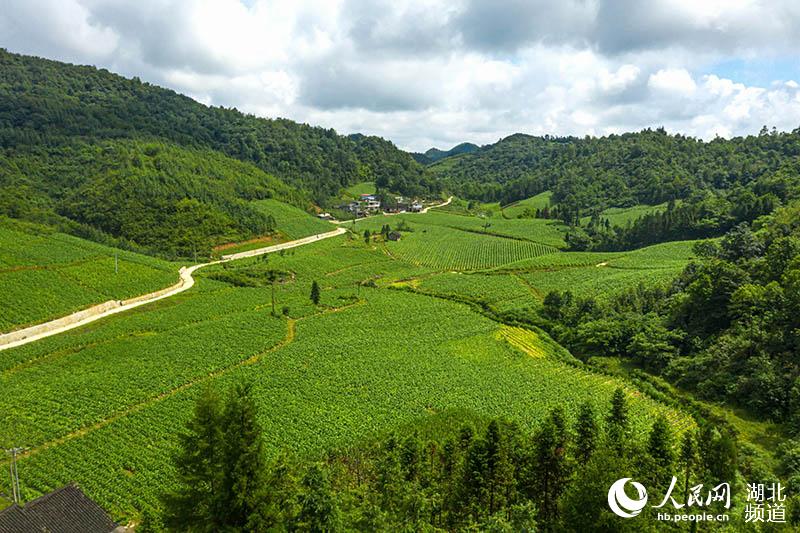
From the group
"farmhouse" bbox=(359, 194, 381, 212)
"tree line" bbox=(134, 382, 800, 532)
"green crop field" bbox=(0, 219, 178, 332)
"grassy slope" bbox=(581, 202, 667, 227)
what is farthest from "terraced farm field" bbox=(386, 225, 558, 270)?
"tree line" bbox=(134, 382, 800, 532)

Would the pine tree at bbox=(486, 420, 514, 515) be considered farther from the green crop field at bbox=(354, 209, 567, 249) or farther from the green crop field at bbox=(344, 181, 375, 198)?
the green crop field at bbox=(344, 181, 375, 198)

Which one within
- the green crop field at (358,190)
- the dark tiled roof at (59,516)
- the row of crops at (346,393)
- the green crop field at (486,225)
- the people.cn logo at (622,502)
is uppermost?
the green crop field at (358,190)

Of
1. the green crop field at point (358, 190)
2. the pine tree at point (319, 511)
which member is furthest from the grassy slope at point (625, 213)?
the pine tree at point (319, 511)

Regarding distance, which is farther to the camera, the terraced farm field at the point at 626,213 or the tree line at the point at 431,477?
the terraced farm field at the point at 626,213

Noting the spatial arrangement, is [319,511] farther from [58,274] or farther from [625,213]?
[625,213]

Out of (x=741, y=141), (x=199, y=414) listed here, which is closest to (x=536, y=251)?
(x=199, y=414)

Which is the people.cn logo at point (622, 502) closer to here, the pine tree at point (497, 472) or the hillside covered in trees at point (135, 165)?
the pine tree at point (497, 472)
